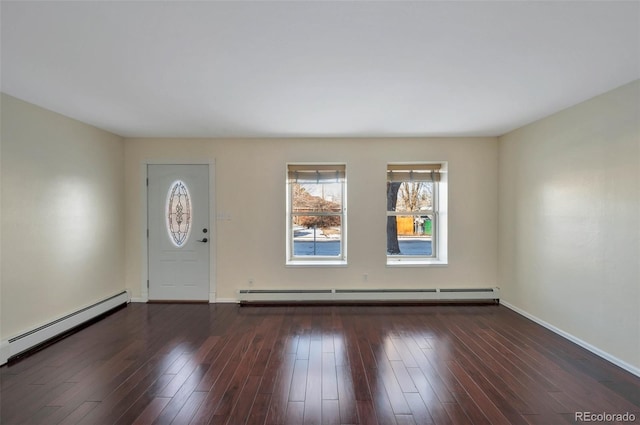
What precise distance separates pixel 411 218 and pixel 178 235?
147 inches

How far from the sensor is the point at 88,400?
2148 mm

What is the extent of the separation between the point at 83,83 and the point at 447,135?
14.3 feet

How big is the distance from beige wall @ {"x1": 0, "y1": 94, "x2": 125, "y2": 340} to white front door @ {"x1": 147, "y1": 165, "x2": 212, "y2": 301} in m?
0.49

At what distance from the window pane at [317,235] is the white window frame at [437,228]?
0.87m

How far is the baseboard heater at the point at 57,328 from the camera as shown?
8.94 ft

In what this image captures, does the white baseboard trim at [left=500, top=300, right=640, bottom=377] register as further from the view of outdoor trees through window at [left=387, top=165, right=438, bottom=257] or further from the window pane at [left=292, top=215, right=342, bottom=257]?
the window pane at [left=292, top=215, right=342, bottom=257]

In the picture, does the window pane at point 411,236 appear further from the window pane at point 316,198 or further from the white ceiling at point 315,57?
the white ceiling at point 315,57

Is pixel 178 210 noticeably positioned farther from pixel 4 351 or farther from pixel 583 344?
pixel 583 344

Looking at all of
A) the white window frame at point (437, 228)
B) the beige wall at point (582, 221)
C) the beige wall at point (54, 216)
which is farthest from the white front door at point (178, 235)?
the beige wall at point (582, 221)

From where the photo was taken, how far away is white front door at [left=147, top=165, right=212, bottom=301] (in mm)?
4348

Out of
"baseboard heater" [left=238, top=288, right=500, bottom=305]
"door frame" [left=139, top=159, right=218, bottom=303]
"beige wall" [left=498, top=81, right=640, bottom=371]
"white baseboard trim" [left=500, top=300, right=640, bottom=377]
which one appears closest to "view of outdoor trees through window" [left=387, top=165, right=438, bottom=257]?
"baseboard heater" [left=238, top=288, right=500, bottom=305]

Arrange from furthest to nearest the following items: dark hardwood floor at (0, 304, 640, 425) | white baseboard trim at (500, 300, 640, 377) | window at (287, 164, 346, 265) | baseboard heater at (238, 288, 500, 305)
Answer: window at (287, 164, 346, 265), baseboard heater at (238, 288, 500, 305), white baseboard trim at (500, 300, 640, 377), dark hardwood floor at (0, 304, 640, 425)

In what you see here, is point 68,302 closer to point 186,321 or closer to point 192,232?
point 186,321

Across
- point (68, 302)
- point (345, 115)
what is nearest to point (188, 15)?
point (345, 115)
